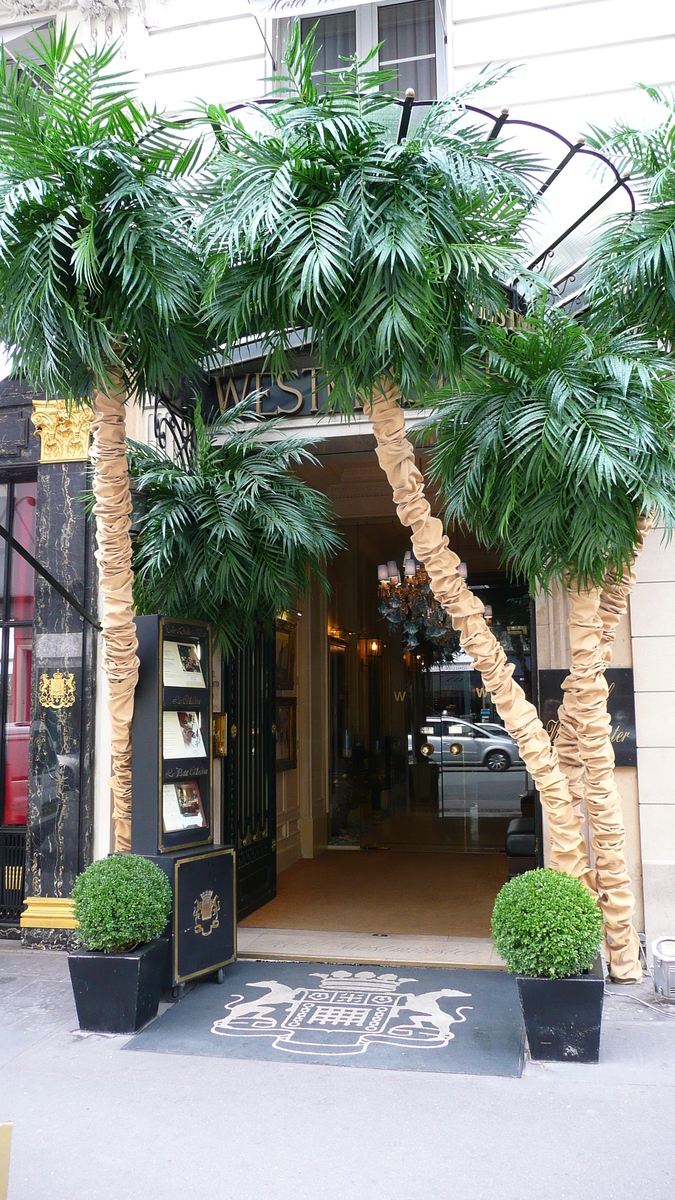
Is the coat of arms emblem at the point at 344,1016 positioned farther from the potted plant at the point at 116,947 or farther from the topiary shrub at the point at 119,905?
the topiary shrub at the point at 119,905

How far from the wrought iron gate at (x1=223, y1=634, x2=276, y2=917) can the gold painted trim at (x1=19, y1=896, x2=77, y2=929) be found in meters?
1.35

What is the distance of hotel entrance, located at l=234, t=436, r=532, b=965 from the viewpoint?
28.0 feet

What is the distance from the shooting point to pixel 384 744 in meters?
13.7

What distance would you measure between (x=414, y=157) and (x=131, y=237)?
150cm

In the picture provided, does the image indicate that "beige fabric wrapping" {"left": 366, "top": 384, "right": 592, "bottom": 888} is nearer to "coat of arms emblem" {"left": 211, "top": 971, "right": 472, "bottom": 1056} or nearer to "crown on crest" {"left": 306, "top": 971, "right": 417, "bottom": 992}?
"coat of arms emblem" {"left": 211, "top": 971, "right": 472, "bottom": 1056}

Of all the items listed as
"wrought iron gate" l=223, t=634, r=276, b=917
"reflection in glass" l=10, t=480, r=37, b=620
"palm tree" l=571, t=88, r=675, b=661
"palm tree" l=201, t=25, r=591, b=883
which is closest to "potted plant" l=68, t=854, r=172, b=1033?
"wrought iron gate" l=223, t=634, r=276, b=917

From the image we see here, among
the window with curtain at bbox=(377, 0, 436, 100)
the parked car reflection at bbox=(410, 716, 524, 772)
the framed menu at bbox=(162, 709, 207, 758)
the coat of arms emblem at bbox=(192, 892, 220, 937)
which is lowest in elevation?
the coat of arms emblem at bbox=(192, 892, 220, 937)

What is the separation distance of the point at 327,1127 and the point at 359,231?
4.03 metres

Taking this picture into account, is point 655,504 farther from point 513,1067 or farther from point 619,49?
point 619,49

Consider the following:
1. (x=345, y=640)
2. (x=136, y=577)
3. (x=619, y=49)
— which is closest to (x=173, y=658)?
(x=136, y=577)

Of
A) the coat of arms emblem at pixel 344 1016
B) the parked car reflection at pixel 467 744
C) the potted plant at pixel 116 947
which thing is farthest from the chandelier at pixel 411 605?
the potted plant at pixel 116 947

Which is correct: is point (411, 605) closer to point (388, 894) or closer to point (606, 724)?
point (388, 894)

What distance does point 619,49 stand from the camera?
268 inches

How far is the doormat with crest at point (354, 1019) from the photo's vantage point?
4.50 meters
